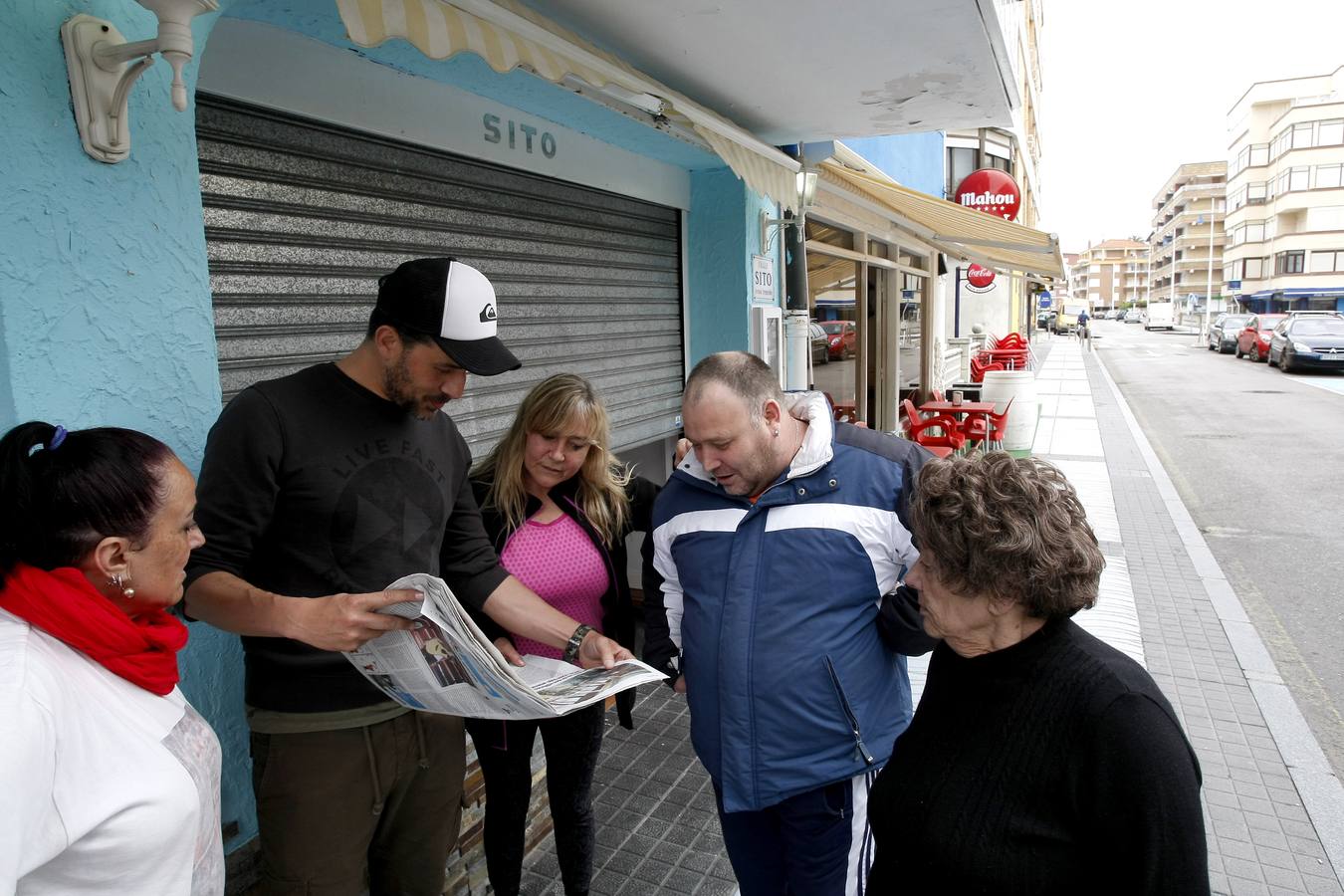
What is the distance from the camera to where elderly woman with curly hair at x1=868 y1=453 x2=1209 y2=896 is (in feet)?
4.11

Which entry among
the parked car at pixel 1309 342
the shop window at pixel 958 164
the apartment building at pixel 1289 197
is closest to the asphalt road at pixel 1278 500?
the parked car at pixel 1309 342

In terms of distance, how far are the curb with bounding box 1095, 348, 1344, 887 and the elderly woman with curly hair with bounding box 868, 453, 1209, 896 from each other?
2753 mm

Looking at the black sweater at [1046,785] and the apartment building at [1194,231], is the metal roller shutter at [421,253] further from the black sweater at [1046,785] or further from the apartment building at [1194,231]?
the apartment building at [1194,231]

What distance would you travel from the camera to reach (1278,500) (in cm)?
903

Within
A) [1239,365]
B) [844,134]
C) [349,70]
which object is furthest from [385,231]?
[1239,365]

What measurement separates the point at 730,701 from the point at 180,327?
1.67 metres

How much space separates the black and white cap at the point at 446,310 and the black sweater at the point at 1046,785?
1244 millimetres

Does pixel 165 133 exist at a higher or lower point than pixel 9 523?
higher

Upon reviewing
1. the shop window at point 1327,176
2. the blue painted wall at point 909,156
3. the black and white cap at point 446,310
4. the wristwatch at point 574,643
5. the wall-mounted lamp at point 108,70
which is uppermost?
the shop window at point 1327,176

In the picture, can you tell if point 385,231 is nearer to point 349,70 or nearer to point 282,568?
point 349,70

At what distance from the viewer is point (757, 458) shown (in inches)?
86.1

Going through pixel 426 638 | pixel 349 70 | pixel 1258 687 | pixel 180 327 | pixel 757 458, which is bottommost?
pixel 1258 687

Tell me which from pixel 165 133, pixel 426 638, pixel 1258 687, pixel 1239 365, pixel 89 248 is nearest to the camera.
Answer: pixel 426 638

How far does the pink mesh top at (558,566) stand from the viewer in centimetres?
266
